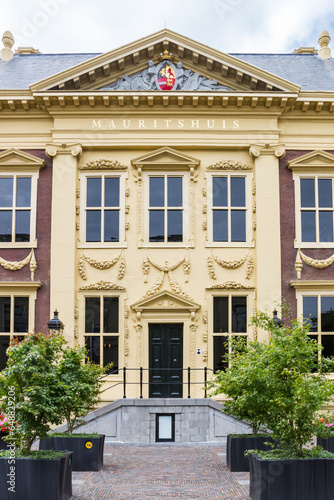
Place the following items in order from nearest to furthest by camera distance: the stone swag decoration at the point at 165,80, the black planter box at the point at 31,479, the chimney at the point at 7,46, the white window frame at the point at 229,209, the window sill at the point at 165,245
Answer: the black planter box at the point at 31,479 < the window sill at the point at 165,245 < the white window frame at the point at 229,209 < the stone swag decoration at the point at 165,80 < the chimney at the point at 7,46

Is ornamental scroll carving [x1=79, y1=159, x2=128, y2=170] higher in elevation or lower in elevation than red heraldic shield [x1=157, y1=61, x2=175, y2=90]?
lower

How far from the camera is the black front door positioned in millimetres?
Answer: 21375

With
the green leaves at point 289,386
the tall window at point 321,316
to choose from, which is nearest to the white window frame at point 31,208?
the tall window at point 321,316

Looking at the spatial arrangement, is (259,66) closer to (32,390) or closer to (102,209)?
(102,209)

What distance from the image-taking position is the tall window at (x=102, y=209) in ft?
72.6

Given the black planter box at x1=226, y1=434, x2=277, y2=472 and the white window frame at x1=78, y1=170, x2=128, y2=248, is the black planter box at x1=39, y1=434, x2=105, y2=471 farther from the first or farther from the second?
the white window frame at x1=78, y1=170, x2=128, y2=248

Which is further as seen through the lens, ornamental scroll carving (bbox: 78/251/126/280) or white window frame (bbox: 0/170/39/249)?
white window frame (bbox: 0/170/39/249)

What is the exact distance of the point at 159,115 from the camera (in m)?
22.4

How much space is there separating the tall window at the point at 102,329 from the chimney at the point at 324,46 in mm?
14360

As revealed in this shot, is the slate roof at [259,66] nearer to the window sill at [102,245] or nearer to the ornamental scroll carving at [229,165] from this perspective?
the ornamental scroll carving at [229,165]

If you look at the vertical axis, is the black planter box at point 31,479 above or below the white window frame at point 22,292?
below

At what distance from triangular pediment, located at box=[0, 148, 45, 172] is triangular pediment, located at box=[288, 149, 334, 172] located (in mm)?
8654

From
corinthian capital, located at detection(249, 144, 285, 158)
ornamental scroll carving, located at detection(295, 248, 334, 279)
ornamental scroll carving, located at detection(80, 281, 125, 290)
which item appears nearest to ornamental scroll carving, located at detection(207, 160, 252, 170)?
corinthian capital, located at detection(249, 144, 285, 158)

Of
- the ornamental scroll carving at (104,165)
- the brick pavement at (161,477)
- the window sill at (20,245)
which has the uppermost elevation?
the ornamental scroll carving at (104,165)
